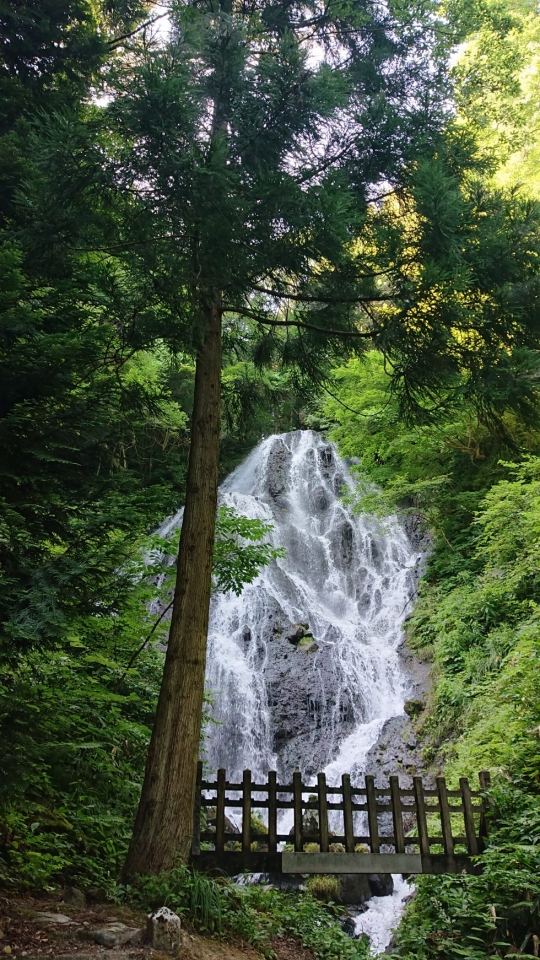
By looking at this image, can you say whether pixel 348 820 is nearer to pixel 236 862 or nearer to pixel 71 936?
pixel 236 862

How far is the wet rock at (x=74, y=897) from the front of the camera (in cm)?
392

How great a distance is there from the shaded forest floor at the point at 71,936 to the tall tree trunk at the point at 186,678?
0.50 meters

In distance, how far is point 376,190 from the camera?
646cm

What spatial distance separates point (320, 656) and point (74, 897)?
9.09m

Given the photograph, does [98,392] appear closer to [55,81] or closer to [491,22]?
[55,81]

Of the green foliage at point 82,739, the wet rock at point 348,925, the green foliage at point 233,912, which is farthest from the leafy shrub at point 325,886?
the green foliage at point 82,739

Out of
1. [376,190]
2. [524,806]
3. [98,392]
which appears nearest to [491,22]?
[376,190]

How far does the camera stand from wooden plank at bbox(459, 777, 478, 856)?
5.48m

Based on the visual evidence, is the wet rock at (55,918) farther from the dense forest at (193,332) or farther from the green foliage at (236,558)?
the green foliage at (236,558)

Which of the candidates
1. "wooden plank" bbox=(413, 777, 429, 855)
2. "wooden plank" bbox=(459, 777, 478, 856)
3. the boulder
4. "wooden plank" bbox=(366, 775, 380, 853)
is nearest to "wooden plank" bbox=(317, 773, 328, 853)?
"wooden plank" bbox=(366, 775, 380, 853)

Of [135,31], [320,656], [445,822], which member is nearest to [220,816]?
[445,822]

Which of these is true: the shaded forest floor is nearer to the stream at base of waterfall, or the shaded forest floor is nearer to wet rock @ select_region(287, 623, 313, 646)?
the stream at base of waterfall

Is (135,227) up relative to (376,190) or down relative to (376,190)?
down

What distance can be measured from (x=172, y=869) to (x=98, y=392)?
136 inches
